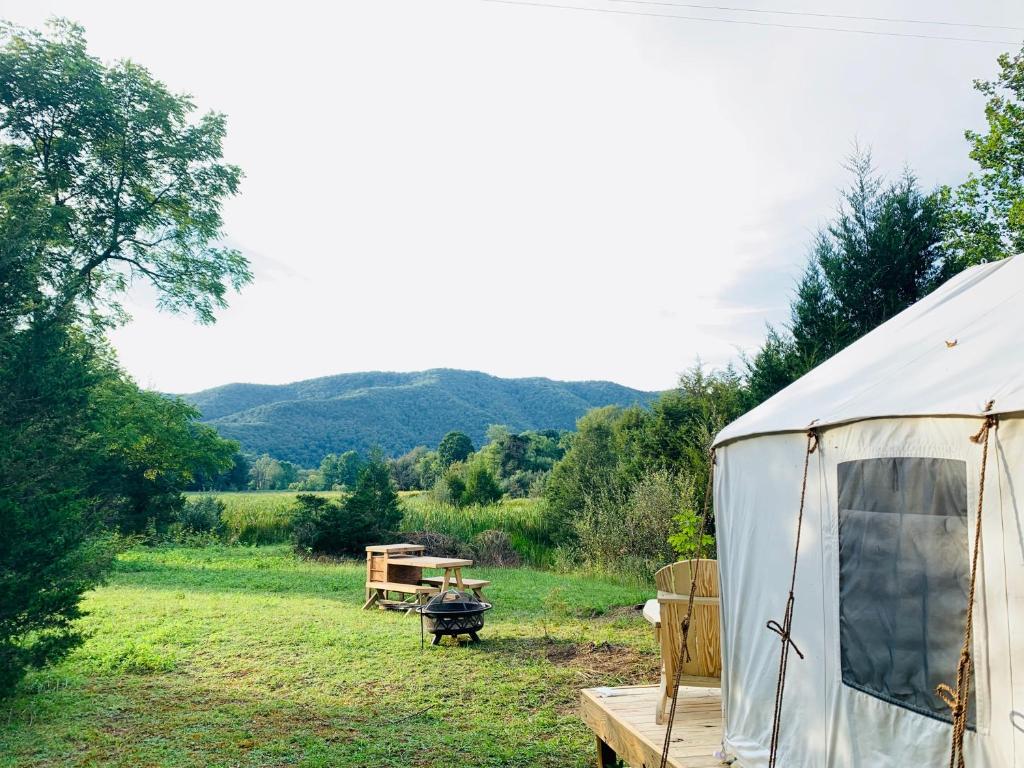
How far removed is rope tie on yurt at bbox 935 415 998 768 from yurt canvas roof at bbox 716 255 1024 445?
0.08m

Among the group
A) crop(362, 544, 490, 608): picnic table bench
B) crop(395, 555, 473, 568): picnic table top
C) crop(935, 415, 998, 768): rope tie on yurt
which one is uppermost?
crop(935, 415, 998, 768): rope tie on yurt

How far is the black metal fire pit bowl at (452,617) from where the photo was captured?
280 inches

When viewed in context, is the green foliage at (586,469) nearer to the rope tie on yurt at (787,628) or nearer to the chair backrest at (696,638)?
the chair backrest at (696,638)

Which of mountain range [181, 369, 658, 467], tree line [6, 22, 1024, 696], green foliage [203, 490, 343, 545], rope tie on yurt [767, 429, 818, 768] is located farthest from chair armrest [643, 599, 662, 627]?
mountain range [181, 369, 658, 467]

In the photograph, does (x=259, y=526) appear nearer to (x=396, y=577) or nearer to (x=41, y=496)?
(x=396, y=577)

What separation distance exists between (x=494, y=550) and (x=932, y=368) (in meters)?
13.3

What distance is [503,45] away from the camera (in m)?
7.66

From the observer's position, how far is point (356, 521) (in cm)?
1541

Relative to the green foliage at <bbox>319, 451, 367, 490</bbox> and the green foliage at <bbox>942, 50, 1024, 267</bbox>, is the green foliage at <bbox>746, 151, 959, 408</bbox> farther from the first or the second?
the green foliage at <bbox>319, 451, 367, 490</bbox>

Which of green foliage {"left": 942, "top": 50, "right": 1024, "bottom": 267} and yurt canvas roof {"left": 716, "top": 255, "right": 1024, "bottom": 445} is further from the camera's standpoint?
green foliage {"left": 942, "top": 50, "right": 1024, "bottom": 267}

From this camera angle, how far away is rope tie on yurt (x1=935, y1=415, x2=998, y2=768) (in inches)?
81.2

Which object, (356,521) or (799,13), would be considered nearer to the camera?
(799,13)

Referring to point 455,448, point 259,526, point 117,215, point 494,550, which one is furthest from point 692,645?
point 455,448

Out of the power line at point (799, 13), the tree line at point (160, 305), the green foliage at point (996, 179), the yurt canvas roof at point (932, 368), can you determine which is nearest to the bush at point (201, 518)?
the tree line at point (160, 305)
